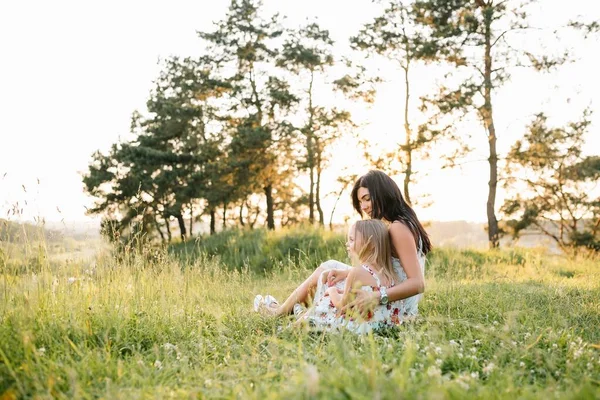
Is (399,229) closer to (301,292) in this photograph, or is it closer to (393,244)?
(393,244)

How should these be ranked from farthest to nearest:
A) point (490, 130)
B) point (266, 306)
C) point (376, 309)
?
point (490, 130), point (266, 306), point (376, 309)

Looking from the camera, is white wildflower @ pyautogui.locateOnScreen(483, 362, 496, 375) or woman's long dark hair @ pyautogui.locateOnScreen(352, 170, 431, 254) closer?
white wildflower @ pyautogui.locateOnScreen(483, 362, 496, 375)

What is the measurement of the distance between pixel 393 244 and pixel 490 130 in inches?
501

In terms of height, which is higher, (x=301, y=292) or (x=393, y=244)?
(x=393, y=244)

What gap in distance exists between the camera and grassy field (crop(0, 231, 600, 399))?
2.28m

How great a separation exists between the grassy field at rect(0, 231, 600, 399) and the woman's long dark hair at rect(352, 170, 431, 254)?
788 millimetres

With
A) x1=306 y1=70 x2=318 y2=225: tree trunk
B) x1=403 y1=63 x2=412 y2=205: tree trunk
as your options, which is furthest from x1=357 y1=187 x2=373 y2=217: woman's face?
x1=306 y1=70 x2=318 y2=225: tree trunk

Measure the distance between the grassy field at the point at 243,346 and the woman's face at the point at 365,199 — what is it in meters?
1.12

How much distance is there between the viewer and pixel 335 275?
424 centimetres

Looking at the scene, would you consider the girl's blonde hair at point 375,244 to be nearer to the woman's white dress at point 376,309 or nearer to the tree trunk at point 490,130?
the woman's white dress at point 376,309

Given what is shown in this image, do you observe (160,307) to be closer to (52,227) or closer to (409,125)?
(52,227)

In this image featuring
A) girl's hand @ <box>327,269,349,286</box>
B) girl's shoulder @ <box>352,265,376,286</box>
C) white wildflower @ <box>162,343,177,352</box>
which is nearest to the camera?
white wildflower @ <box>162,343,177,352</box>

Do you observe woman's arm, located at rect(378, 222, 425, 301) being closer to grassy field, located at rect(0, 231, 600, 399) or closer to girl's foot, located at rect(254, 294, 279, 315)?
grassy field, located at rect(0, 231, 600, 399)

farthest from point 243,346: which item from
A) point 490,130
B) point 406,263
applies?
point 490,130
